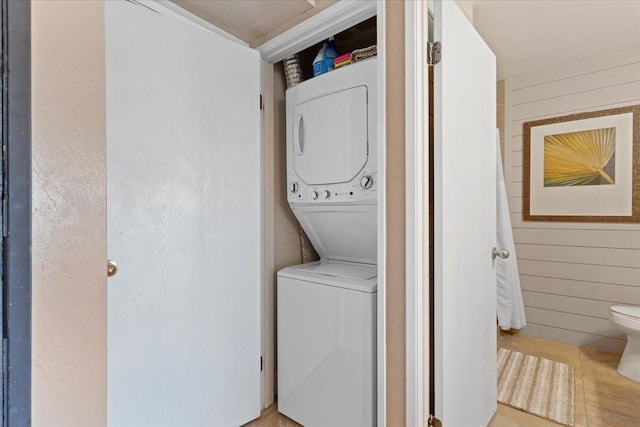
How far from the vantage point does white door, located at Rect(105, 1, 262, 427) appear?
4.26 feet

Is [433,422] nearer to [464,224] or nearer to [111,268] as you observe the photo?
[464,224]

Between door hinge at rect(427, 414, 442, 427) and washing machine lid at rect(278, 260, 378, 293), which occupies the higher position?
washing machine lid at rect(278, 260, 378, 293)

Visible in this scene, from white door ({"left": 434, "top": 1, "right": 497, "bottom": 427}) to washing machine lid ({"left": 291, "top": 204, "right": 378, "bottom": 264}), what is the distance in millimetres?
408

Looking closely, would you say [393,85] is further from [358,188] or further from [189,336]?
[189,336]

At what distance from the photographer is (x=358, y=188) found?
1.60 metres

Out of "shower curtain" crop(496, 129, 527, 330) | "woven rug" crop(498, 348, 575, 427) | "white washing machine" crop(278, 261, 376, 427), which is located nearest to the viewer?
"white washing machine" crop(278, 261, 376, 427)

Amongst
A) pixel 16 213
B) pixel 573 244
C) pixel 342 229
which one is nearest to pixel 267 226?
pixel 342 229

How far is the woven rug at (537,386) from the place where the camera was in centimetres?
187

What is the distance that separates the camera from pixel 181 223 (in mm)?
1478

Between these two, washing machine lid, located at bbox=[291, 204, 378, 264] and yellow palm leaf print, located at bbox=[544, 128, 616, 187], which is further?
yellow palm leaf print, located at bbox=[544, 128, 616, 187]

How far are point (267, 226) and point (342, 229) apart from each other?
0.42 m

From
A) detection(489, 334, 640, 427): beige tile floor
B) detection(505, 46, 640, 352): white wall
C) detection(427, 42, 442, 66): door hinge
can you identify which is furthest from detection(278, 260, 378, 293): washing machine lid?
detection(505, 46, 640, 352): white wall

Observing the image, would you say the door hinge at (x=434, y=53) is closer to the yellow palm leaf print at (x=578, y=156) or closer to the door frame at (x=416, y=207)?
the door frame at (x=416, y=207)

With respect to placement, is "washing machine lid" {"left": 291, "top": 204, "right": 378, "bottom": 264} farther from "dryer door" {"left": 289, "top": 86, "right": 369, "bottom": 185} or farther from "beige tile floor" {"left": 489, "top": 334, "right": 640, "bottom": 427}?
"beige tile floor" {"left": 489, "top": 334, "right": 640, "bottom": 427}
